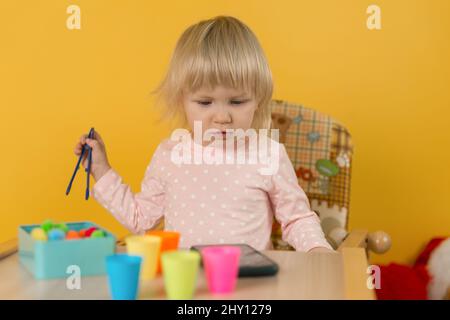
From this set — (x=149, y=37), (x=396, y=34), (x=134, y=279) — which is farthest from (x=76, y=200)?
(x=134, y=279)

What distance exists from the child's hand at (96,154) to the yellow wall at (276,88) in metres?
0.49

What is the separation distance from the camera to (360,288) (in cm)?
84

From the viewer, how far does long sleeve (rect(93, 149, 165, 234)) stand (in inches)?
53.9

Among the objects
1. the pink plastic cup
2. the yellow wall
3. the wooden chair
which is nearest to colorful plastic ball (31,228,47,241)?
the pink plastic cup

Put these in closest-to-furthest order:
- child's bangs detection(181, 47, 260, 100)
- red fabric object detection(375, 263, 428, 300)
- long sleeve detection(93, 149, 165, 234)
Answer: child's bangs detection(181, 47, 260, 100)
long sleeve detection(93, 149, 165, 234)
red fabric object detection(375, 263, 428, 300)

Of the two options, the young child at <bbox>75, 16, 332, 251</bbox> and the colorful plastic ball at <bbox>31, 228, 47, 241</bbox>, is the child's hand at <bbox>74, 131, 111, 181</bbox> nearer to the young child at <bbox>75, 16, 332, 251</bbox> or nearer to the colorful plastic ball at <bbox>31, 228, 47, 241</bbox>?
the young child at <bbox>75, 16, 332, 251</bbox>

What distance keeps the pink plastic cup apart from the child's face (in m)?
0.47

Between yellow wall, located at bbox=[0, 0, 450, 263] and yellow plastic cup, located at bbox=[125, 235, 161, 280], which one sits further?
yellow wall, located at bbox=[0, 0, 450, 263]

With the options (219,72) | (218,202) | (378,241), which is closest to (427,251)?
(378,241)

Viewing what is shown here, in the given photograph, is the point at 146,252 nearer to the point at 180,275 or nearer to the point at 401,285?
the point at 180,275

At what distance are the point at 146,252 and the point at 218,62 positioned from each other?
47 cm
